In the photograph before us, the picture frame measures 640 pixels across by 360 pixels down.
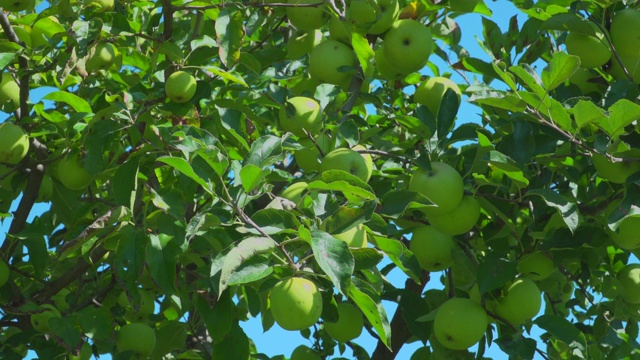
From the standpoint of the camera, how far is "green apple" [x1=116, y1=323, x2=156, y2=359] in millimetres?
3438

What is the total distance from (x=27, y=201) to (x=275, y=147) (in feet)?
5.65

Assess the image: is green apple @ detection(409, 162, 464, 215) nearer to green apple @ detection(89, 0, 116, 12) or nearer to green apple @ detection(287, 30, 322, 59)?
green apple @ detection(287, 30, 322, 59)

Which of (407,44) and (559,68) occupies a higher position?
(407,44)

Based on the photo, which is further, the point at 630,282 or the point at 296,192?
the point at 630,282

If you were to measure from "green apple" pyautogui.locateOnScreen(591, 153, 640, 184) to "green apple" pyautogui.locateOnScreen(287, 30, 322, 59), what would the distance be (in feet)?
4.43

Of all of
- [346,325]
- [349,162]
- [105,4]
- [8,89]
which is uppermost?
[105,4]

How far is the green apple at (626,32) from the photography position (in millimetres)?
3086

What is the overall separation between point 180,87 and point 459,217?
1073 mm

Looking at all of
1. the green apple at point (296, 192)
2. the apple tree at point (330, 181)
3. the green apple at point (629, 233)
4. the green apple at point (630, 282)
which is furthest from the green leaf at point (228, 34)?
the green apple at point (630, 282)

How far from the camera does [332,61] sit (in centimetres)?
333

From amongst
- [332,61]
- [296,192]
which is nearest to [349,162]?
[296,192]

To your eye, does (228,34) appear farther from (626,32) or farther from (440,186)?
(626,32)

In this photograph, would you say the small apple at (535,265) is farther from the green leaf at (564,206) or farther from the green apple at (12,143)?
the green apple at (12,143)

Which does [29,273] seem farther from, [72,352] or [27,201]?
[72,352]
